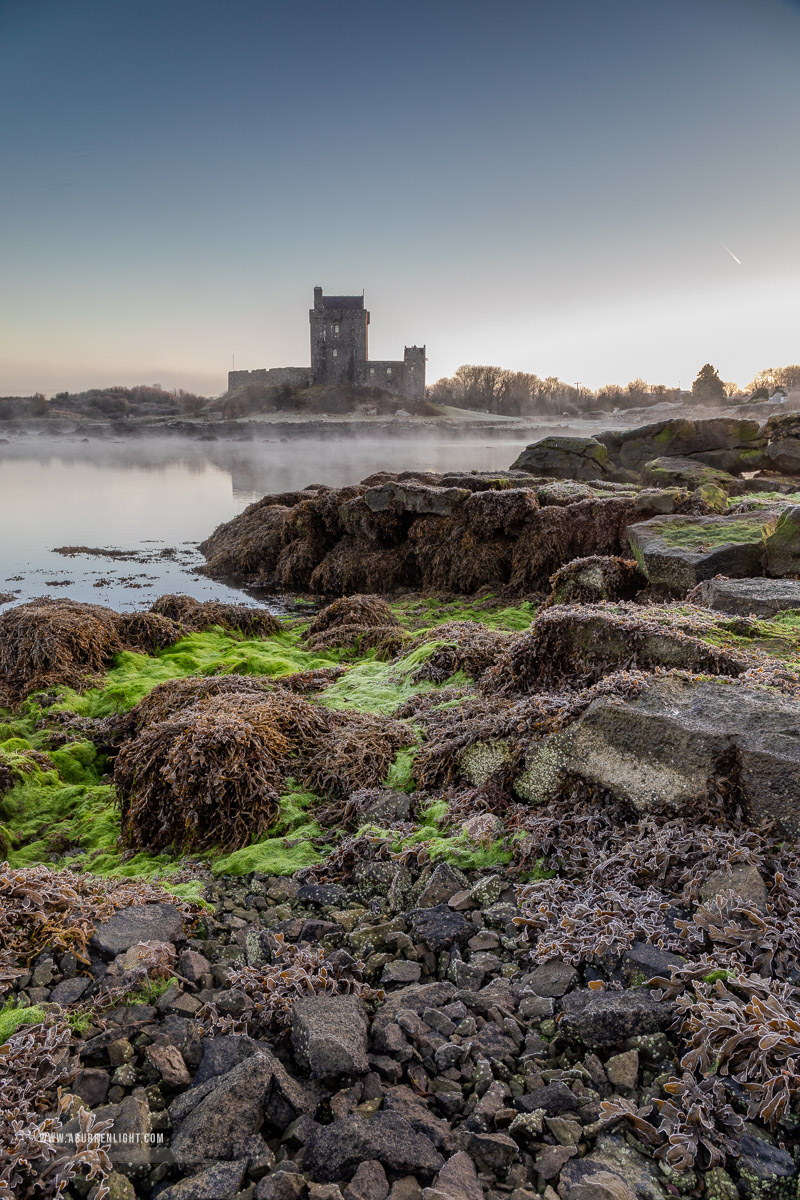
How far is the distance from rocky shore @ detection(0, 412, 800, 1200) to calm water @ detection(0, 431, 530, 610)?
6.50 meters

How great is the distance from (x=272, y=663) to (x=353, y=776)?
2866mm

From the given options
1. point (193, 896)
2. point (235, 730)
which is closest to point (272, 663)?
point (235, 730)

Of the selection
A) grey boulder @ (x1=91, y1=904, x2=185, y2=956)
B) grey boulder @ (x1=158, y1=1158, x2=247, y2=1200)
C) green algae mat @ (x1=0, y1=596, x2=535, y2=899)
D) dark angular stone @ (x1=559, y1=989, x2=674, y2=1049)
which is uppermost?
dark angular stone @ (x1=559, y1=989, x2=674, y2=1049)

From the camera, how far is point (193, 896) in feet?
8.89

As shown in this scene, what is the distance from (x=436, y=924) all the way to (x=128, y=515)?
19.0 meters

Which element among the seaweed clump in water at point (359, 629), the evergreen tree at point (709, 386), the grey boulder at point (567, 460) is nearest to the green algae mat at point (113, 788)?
the seaweed clump in water at point (359, 629)

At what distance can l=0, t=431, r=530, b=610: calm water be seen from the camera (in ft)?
36.8

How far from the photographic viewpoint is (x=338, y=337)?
8138 centimetres

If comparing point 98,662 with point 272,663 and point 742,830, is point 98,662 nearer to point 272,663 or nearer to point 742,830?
point 272,663

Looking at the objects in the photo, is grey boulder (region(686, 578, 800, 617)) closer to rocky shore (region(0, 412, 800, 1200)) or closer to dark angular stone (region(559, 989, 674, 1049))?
rocky shore (region(0, 412, 800, 1200))

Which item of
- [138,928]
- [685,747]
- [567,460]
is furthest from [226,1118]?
[567,460]

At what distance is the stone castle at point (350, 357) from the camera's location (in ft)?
263

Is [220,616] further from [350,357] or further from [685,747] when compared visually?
[350,357]

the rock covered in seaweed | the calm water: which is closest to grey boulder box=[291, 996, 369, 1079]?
the rock covered in seaweed
